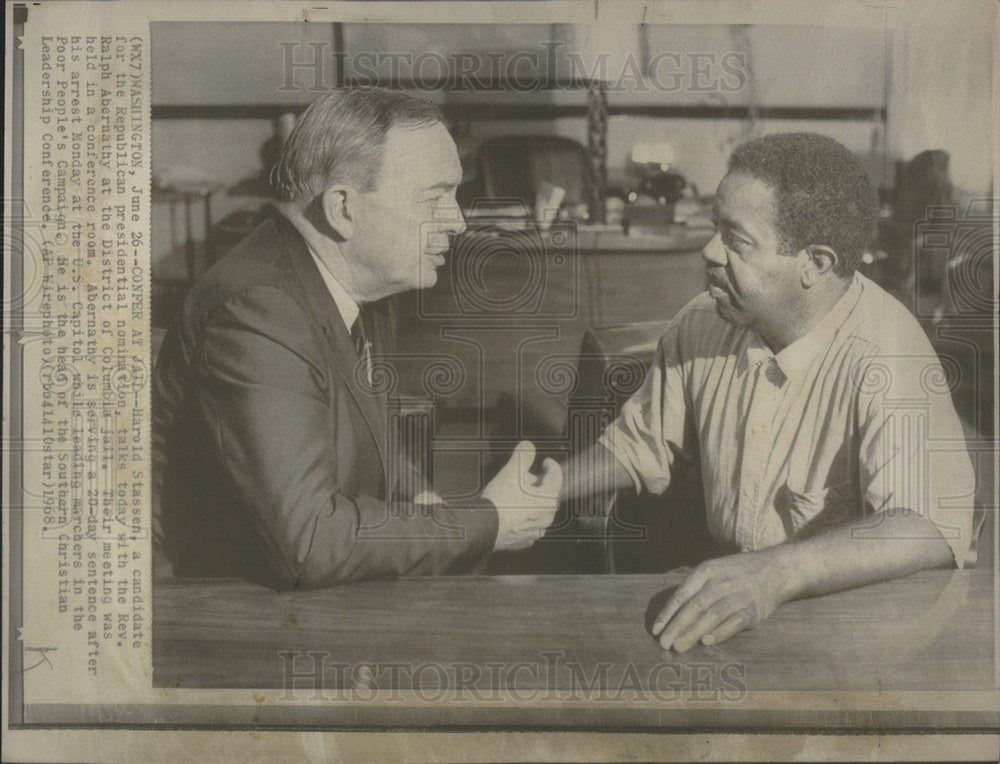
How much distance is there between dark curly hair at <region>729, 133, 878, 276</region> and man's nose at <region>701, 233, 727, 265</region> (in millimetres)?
159

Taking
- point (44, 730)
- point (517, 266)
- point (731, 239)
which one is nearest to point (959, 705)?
point (731, 239)

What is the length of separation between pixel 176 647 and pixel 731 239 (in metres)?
1.94

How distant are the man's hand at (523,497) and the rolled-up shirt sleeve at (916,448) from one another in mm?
868

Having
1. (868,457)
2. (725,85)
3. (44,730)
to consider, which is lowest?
(44,730)

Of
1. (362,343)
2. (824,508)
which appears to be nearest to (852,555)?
(824,508)

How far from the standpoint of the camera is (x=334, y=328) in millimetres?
2555

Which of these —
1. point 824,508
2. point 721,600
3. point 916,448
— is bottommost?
point 721,600

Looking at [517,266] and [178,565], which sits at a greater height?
[517,266]

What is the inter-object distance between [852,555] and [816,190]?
1016mm

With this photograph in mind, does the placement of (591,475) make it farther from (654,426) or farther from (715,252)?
(715,252)

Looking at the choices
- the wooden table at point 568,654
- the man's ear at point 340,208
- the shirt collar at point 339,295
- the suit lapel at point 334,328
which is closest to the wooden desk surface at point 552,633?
the wooden table at point 568,654

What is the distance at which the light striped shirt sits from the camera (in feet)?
8.39

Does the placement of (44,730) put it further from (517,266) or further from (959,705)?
(959,705)

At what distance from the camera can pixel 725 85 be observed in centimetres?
262
